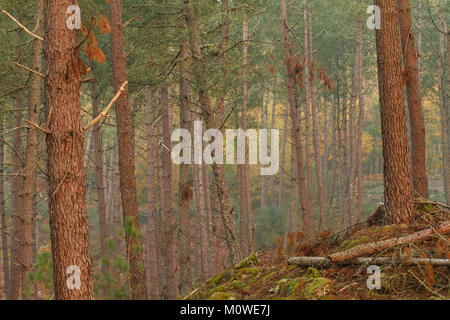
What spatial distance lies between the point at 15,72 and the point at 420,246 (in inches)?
323

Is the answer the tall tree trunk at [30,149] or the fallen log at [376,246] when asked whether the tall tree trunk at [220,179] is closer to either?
the tall tree trunk at [30,149]

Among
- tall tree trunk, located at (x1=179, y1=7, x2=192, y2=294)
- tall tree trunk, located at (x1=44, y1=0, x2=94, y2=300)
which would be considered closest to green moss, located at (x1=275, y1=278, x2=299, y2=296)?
tall tree trunk, located at (x1=44, y1=0, x2=94, y2=300)

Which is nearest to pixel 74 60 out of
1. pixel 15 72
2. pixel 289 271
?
pixel 289 271

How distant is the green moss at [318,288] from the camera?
4.37m

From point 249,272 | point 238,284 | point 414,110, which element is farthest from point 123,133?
point 414,110

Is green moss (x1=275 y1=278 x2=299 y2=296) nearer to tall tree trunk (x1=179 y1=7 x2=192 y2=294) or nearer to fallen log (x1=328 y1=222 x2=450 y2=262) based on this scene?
fallen log (x1=328 y1=222 x2=450 y2=262)

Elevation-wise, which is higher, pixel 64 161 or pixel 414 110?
pixel 414 110

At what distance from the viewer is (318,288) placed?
4449 millimetres

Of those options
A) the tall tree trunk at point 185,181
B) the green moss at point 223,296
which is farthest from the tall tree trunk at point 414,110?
the tall tree trunk at point 185,181

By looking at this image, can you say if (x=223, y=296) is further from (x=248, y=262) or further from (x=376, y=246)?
(x=376, y=246)

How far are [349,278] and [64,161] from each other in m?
3.45

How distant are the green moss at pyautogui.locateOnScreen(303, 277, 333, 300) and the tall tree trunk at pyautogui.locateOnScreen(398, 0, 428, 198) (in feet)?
11.6

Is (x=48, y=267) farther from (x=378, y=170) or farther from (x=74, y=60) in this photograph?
(x=378, y=170)

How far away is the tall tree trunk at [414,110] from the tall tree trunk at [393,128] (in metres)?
1.21
